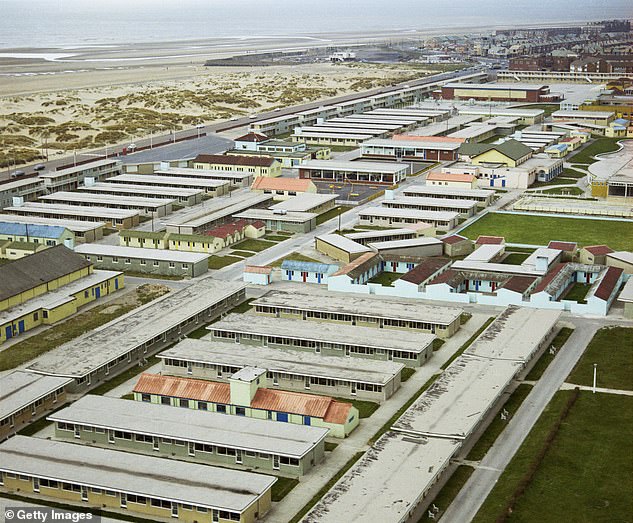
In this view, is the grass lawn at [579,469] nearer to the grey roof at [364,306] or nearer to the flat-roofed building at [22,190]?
the grey roof at [364,306]

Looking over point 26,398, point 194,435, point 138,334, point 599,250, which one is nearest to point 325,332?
point 138,334

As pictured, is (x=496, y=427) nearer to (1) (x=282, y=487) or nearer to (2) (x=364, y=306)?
(1) (x=282, y=487)

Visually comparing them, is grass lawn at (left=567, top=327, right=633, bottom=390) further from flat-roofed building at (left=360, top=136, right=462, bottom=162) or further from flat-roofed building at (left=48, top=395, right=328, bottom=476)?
flat-roofed building at (left=360, top=136, right=462, bottom=162)

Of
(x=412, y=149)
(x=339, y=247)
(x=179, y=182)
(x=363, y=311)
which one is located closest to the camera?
(x=363, y=311)

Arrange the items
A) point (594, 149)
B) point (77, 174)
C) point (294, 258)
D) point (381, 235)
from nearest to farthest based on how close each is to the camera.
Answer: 1. point (294, 258)
2. point (381, 235)
3. point (77, 174)
4. point (594, 149)

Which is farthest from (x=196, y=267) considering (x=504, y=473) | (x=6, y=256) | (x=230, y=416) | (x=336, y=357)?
(x=504, y=473)

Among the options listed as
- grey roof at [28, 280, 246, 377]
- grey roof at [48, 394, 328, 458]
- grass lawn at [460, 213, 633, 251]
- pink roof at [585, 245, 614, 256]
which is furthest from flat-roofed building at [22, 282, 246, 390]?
grass lawn at [460, 213, 633, 251]
